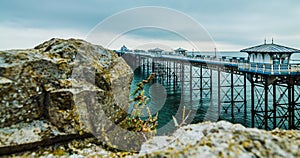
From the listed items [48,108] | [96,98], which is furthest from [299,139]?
[48,108]

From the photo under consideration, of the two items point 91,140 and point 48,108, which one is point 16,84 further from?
point 91,140

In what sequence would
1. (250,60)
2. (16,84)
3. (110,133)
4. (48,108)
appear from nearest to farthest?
(16,84) → (48,108) → (110,133) → (250,60)

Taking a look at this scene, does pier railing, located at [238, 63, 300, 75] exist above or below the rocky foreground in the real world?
above

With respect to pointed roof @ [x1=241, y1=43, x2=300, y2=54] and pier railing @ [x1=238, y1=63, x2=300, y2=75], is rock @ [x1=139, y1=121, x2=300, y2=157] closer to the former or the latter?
pier railing @ [x1=238, y1=63, x2=300, y2=75]

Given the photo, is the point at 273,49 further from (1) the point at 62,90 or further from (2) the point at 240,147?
(2) the point at 240,147

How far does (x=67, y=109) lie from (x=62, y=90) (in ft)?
1.17

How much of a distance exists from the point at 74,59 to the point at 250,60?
19.8 metres

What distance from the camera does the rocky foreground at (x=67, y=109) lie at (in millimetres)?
4270

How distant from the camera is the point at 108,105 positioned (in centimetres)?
540

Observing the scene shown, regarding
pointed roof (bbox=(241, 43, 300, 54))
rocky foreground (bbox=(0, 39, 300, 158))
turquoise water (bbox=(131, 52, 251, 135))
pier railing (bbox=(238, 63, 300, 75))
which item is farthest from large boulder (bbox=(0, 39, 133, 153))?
pointed roof (bbox=(241, 43, 300, 54))

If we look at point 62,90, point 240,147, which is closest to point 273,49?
point 62,90

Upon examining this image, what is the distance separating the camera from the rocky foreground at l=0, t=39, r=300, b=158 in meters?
4.27

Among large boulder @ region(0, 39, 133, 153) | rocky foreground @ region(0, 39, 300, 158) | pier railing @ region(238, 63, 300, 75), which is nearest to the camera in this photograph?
rocky foreground @ region(0, 39, 300, 158)

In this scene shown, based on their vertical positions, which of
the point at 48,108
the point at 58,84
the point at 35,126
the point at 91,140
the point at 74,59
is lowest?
the point at 91,140
